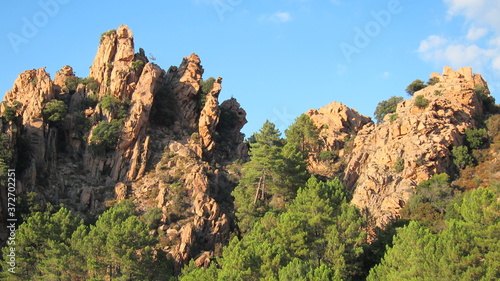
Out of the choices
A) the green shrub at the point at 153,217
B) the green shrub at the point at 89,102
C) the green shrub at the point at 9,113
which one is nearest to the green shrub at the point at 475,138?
the green shrub at the point at 153,217

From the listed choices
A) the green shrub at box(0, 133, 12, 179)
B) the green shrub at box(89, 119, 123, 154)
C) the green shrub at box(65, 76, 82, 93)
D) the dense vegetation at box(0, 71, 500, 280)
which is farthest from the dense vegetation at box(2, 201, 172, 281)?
the green shrub at box(65, 76, 82, 93)

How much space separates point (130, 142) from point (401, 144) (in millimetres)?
33942

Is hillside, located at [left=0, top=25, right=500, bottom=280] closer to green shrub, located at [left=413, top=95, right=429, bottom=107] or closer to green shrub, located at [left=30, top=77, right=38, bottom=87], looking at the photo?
green shrub, located at [left=413, top=95, right=429, bottom=107]

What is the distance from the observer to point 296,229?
5375 cm

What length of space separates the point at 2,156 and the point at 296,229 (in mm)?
33378

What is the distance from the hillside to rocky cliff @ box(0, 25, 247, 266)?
0.20 meters

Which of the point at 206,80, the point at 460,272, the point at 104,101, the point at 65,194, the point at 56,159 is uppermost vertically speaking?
the point at 206,80

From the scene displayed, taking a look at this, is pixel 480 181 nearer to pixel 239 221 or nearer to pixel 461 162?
pixel 461 162

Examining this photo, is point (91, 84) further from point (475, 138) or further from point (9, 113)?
point (475, 138)

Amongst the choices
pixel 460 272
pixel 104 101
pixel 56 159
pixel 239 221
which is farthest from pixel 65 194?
pixel 460 272

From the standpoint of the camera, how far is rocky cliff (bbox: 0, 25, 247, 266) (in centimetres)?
6519

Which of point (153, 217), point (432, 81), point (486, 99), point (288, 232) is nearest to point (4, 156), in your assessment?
point (153, 217)

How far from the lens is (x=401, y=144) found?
70188 mm

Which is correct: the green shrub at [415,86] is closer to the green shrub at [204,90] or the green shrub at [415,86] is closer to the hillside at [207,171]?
the hillside at [207,171]
